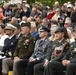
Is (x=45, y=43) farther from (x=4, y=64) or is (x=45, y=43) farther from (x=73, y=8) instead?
(x=73, y=8)

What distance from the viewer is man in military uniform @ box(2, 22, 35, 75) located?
10969 mm

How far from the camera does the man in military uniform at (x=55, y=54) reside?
9.75m

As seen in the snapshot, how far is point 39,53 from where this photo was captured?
10.7 m

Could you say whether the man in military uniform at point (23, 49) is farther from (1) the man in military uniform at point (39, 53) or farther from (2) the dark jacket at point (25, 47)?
(1) the man in military uniform at point (39, 53)

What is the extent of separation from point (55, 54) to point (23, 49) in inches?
55.2

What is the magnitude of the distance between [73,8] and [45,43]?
18.1 ft

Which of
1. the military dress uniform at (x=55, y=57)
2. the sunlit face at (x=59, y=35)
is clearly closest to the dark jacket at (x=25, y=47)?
the military dress uniform at (x=55, y=57)

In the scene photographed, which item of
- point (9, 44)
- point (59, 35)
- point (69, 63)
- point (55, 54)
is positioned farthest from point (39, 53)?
point (69, 63)

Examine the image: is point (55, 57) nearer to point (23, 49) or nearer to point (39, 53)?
point (39, 53)

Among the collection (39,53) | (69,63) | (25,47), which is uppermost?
(25,47)

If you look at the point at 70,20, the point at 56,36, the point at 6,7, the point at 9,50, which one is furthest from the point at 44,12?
the point at 56,36

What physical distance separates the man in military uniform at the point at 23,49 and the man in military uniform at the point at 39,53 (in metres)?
0.20

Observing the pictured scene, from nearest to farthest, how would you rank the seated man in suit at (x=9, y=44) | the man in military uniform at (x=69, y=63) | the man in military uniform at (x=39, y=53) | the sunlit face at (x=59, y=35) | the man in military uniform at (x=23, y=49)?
the man in military uniform at (x=69, y=63) → the sunlit face at (x=59, y=35) → the man in military uniform at (x=39, y=53) → the man in military uniform at (x=23, y=49) → the seated man in suit at (x=9, y=44)

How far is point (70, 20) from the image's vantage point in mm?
13109
